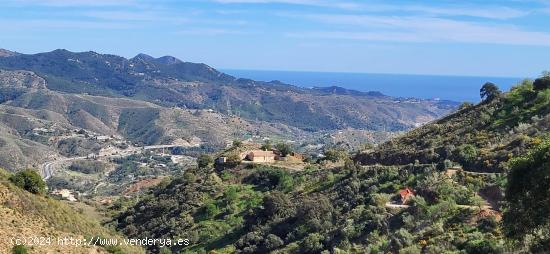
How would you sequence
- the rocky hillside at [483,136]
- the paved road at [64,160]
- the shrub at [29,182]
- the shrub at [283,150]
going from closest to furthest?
1. the shrub at [29,182]
2. the rocky hillside at [483,136]
3. the shrub at [283,150]
4. the paved road at [64,160]

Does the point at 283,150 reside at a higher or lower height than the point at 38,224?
lower

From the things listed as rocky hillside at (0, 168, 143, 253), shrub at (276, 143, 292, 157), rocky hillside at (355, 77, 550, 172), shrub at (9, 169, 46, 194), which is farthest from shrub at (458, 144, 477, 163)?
shrub at (276, 143, 292, 157)

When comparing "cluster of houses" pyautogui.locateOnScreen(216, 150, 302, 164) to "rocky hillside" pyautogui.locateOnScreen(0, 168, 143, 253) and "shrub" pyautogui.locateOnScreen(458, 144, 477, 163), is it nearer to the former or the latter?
"shrub" pyautogui.locateOnScreen(458, 144, 477, 163)

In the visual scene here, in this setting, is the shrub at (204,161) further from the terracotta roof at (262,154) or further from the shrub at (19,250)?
the shrub at (19,250)

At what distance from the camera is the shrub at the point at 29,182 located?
2984 cm

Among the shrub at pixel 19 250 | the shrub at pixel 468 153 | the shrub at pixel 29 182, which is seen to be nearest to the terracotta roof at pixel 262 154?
the shrub at pixel 468 153

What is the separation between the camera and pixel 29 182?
30.4m

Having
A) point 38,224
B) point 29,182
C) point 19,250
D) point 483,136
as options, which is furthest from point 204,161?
point 19,250

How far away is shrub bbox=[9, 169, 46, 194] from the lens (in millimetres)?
29844

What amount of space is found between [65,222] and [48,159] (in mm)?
124981

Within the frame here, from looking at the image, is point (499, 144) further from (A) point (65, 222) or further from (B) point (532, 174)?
(A) point (65, 222)

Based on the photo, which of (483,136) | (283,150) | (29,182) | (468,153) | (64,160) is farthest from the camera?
(64,160)

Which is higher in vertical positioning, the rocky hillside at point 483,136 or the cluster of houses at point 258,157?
the rocky hillside at point 483,136

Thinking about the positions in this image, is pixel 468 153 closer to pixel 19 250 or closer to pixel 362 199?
pixel 362 199
